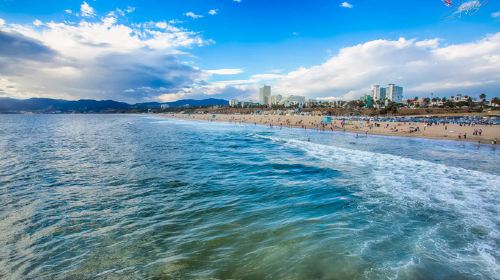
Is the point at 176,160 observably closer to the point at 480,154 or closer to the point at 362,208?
the point at 362,208

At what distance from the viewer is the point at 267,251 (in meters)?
8.56

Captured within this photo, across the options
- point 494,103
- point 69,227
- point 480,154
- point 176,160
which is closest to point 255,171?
point 176,160

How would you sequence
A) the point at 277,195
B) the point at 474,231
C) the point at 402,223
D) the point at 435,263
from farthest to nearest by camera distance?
1. the point at 277,195
2. the point at 402,223
3. the point at 474,231
4. the point at 435,263

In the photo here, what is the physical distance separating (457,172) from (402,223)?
591 inches

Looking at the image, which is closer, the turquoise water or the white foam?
the turquoise water

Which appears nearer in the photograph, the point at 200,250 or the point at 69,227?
the point at 200,250

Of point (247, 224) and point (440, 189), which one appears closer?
point (247, 224)

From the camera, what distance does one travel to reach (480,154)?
31.8 metres

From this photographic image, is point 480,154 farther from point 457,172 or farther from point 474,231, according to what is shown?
point 474,231

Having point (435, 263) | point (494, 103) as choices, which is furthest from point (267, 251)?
point (494, 103)

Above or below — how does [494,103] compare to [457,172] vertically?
above

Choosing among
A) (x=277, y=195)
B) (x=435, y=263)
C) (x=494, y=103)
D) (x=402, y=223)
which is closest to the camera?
(x=435, y=263)

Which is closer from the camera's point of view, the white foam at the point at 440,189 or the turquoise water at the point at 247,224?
the turquoise water at the point at 247,224

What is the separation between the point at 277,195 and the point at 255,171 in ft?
22.0
